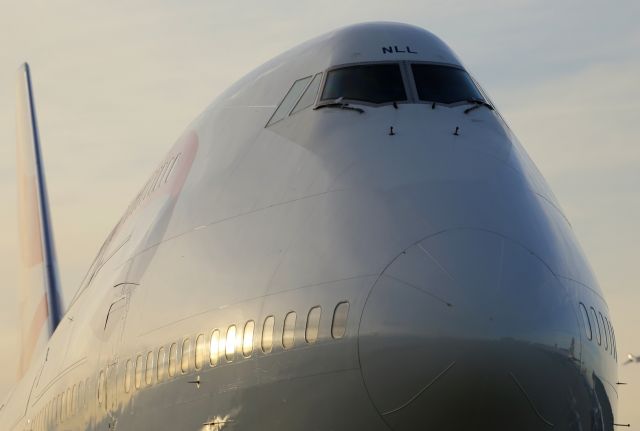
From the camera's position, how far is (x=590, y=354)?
410 inches

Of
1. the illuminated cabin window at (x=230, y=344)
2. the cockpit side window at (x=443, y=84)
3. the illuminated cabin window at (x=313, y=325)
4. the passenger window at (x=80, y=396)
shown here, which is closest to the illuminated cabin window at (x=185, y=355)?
the illuminated cabin window at (x=230, y=344)

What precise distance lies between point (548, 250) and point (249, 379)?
2759mm

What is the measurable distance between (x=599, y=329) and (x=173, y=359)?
13.4ft

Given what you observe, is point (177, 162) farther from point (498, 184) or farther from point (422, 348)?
point (422, 348)

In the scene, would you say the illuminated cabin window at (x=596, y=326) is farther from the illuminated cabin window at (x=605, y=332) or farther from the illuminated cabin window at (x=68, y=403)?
the illuminated cabin window at (x=68, y=403)

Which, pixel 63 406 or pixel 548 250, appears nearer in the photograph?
pixel 548 250

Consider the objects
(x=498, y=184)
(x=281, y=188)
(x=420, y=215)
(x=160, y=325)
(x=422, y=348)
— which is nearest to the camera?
(x=422, y=348)

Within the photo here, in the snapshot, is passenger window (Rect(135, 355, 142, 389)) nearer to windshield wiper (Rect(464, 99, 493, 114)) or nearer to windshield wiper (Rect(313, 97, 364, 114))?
windshield wiper (Rect(313, 97, 364, 114))

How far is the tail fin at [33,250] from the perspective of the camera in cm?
2906

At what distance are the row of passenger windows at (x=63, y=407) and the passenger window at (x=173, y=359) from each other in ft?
11.7

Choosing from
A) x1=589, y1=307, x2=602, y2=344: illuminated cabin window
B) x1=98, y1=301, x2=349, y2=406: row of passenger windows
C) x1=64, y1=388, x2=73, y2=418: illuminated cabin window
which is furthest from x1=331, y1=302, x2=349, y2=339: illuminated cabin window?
x1=64, y1=388, x2=73, y2=418: illuminated cabin window

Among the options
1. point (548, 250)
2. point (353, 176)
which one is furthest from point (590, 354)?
point (353, 176)

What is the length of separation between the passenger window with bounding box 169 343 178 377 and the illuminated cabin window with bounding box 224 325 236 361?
1.19m

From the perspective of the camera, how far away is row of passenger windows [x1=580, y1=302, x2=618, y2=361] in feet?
34.7
